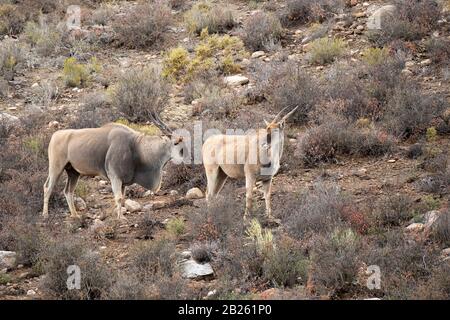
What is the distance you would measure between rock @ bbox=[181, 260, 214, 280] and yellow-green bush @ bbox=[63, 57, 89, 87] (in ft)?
30.3

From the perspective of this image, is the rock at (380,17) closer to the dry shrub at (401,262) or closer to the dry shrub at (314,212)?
the dry shrub at (314,212)

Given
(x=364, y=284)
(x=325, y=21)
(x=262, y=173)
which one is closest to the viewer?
(x=364, y=284)

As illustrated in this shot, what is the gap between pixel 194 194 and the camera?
13.6 m

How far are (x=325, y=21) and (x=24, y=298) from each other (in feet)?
42.1

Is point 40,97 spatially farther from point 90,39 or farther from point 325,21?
point 325,21

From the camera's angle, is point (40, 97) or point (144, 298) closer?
point (144, 298)

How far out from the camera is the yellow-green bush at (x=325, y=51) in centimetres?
1836

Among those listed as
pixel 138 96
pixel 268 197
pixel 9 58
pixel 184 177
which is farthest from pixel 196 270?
pixel 9 58

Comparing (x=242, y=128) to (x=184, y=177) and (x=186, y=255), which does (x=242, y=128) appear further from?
(x=186, y=255)

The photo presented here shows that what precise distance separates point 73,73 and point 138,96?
9.45ft

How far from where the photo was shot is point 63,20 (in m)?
22.3

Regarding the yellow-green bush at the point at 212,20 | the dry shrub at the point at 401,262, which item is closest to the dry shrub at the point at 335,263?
the dry shrub at the point at 401,262
